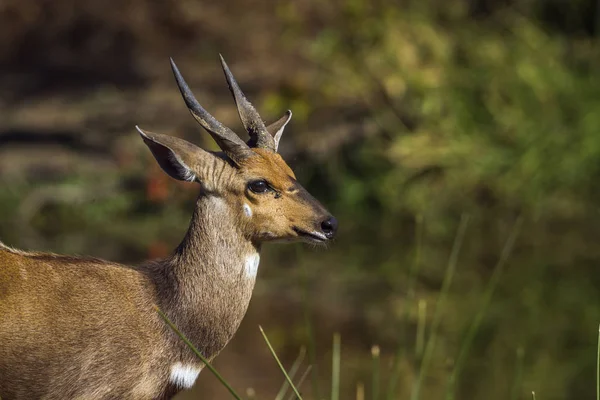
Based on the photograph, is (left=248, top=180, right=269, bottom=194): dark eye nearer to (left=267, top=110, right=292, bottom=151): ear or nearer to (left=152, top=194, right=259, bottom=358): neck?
(left=152, top=194, right=259, bottom=358): neck

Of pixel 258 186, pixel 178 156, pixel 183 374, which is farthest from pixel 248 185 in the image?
pixel 183 374

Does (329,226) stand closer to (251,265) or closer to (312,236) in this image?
(312,236)

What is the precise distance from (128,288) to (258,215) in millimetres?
599

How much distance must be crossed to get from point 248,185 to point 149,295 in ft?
1.96

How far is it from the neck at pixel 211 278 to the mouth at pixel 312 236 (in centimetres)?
23

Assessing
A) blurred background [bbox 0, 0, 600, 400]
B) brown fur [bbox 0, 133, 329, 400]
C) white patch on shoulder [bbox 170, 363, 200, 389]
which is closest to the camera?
brown fur [bbox 0, 133, 329, 400]

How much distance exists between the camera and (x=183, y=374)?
16.2 ft

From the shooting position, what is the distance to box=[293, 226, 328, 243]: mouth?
16.4 ft

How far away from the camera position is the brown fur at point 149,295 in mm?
4742

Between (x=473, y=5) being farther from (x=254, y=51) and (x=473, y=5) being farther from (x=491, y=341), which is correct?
(x=491, y=341)

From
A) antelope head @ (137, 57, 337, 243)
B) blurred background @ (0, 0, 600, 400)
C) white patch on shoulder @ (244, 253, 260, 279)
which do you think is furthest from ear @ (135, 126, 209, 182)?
blurred background @ (0, 0, 600, 400)

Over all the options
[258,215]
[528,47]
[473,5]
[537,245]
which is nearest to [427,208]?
[537,245]

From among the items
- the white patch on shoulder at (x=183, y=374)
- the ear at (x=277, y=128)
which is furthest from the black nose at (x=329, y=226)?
the white patch on shoulder at (x=183, y=374)

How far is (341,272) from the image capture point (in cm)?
1170
